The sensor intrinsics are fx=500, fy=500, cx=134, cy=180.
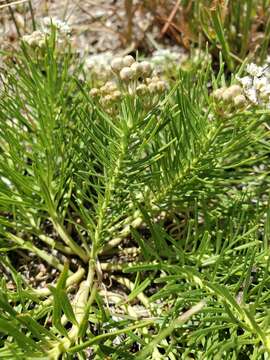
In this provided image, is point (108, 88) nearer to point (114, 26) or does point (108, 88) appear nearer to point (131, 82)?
point (131, 82)

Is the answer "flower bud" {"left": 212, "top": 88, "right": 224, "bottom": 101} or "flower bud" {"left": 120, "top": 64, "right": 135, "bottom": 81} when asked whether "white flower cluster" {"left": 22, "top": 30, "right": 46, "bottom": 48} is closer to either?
"flower bud" {"left": 120, "top": 64, "right": 135, "bottom": 81}

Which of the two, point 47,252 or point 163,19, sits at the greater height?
point 163,19

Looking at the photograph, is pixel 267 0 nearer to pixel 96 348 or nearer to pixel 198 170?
pixel 198 170

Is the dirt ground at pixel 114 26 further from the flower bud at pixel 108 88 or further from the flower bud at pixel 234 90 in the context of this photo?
the flower bud at pixel 234 90

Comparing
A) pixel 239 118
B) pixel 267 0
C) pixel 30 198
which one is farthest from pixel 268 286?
pixel 267 0

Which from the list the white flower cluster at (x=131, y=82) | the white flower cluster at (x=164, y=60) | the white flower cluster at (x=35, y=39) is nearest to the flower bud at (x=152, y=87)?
the white flower cluster at (x=131, y=82)

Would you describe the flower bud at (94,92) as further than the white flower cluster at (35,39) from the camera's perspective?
No

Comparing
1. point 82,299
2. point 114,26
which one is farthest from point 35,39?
point 114,26
